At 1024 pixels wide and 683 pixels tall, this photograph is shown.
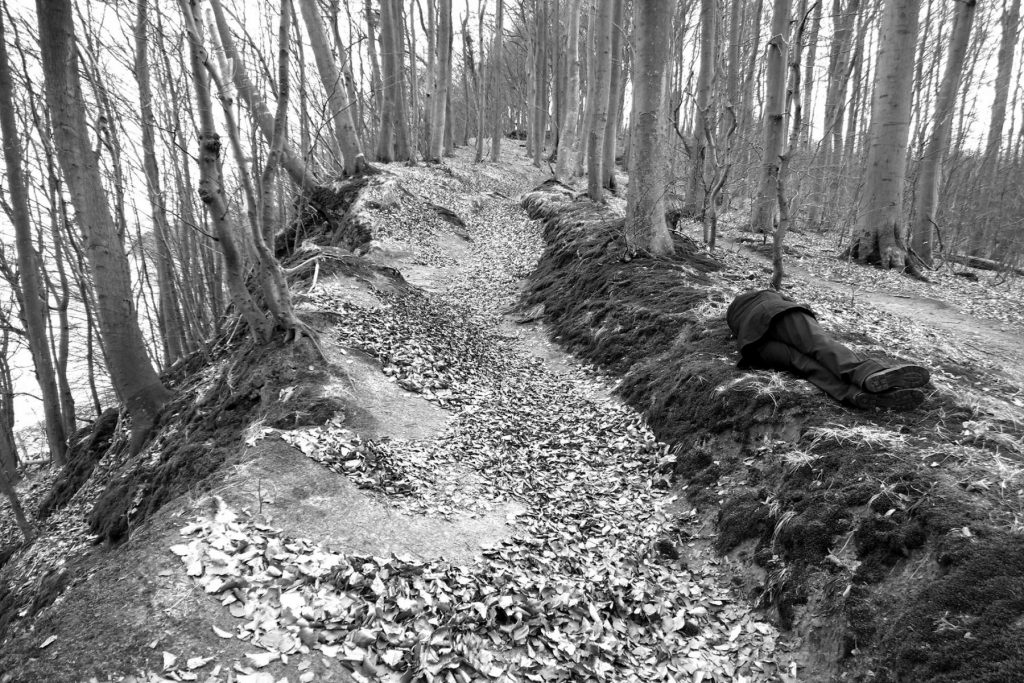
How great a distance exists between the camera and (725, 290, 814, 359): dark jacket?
477 centimetres

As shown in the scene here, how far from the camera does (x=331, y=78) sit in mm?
13633

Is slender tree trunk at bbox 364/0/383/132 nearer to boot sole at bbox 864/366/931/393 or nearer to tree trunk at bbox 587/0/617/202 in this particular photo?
tree trunk at bbox 587/0/617/202

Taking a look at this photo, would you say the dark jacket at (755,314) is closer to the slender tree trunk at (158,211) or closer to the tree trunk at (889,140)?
the tree trunk at (889,140)

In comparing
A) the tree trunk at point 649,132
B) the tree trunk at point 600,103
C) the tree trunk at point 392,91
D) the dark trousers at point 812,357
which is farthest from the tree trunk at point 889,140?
the tree trunk at point 392,91

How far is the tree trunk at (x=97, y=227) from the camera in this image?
505 centimetres

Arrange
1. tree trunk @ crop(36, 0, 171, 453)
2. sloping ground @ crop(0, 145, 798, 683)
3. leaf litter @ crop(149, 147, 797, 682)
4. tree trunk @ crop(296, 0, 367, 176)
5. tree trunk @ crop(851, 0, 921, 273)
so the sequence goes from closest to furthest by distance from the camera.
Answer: sloping ground @ crop(0, 145, 798, 683)
leaf litter @ crop(149, 147, 797, 682)
tree trunk @ crop(36, 0, 171, 453)
tree trunk @ crop(851, 0, 921, 273)
tree trunk @ crop(296, 0, 367, 176)

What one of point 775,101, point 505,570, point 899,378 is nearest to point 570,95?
point 775,101

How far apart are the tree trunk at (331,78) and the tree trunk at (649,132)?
793 centimetres

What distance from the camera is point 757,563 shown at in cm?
343

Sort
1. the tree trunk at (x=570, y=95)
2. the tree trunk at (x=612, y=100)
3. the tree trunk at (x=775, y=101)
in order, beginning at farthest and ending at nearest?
the tree trunk at (x=570, y=95), the tree trunk at (x=612, y=100), the tree trunk at (x=775, y=101)

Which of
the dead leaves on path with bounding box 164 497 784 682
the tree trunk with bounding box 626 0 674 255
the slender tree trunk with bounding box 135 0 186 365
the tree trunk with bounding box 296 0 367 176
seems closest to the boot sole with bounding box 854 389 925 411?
the dead leaves on path with bounding box 164 497 784 682

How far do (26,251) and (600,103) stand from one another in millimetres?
12473

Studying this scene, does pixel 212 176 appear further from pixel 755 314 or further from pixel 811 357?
pixel 811 357

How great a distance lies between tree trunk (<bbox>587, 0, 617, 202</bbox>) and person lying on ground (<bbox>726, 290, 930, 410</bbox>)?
29.5 feet
